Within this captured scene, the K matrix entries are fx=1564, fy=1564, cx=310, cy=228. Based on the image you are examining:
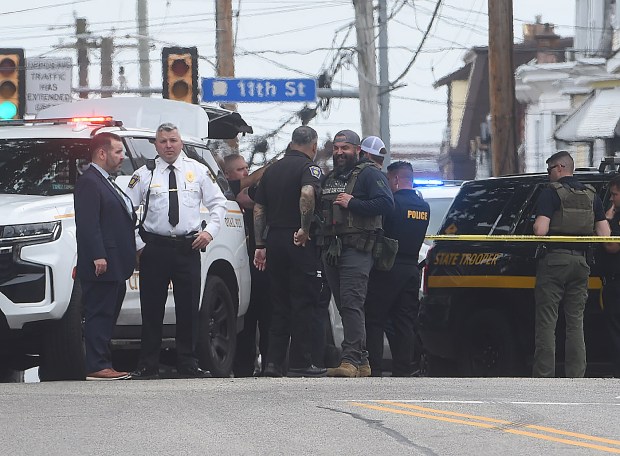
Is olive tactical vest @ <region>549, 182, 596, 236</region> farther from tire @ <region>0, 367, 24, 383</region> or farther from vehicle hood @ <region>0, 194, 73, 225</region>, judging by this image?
tire @ <region>0, 367, 24, 383</region>

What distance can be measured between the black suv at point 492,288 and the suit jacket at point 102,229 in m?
2.96

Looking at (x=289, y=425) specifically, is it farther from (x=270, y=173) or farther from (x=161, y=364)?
(x=161, y=364)

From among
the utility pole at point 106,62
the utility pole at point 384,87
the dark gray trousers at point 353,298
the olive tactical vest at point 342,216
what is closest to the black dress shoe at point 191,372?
the dark gray trousers at point 353,298

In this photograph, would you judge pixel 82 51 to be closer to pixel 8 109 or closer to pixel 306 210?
pixel 8 109

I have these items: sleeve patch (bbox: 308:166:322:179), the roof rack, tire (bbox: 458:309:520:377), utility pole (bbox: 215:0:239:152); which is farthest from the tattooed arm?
utility pole (bbox: 215:0:239:152)

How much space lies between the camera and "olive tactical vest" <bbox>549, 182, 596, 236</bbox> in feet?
40.1

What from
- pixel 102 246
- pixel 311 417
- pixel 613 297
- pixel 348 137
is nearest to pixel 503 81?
pixel 613 297

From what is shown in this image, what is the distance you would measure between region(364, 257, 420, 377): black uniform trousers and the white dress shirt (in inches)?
66.1

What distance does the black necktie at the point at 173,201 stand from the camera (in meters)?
11.4

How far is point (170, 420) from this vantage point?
8.76m

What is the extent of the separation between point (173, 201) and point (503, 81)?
36.1 feet

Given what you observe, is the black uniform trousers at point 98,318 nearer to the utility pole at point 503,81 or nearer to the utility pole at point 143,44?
the utility pole at point 503,81

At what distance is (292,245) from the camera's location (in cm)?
1191

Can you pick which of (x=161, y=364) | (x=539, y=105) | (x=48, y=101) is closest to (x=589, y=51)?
(x=539, y=105)
